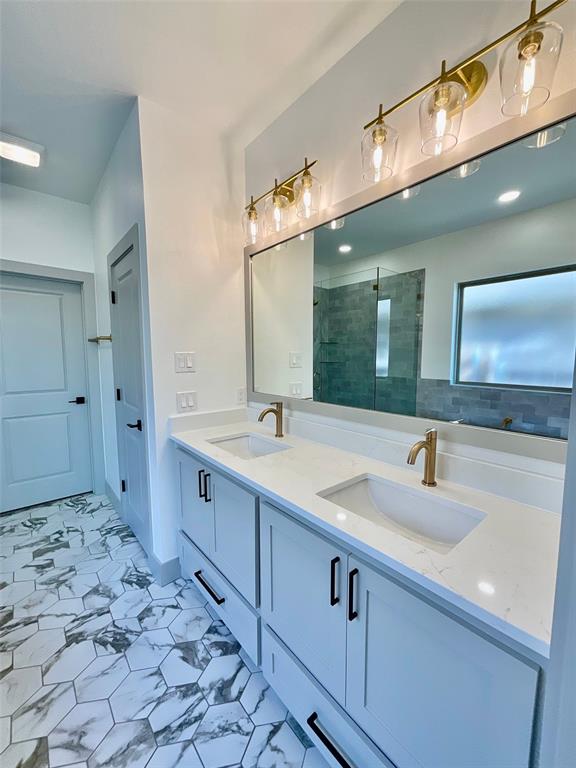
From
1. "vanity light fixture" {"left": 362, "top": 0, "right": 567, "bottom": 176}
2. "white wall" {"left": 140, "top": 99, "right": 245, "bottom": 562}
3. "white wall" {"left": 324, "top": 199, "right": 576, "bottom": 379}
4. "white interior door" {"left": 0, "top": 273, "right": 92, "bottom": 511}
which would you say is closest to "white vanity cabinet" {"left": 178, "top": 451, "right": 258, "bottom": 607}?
"white wall" {"left": 140, "top": 99, "right": 245, "bottom": 562}

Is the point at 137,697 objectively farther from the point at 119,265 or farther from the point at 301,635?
the point at 119,265

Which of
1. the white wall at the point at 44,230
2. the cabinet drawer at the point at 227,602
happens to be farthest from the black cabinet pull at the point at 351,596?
the white wall at the point at 44,230

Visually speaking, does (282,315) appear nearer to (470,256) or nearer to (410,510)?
(470,256)

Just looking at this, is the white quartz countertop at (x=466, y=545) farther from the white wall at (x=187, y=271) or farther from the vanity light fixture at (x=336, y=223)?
the vanity light fixture at (x=336, y=223)

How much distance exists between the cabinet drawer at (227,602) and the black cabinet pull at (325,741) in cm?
32

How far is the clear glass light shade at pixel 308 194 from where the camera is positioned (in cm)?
157

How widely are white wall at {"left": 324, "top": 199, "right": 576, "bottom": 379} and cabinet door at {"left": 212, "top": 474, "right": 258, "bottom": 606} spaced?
2.97 feet

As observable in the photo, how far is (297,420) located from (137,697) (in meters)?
1.34

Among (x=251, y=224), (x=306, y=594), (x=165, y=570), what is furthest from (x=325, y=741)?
(x=251, y=224)

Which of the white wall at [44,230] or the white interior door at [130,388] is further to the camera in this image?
the white wall at [44,230]

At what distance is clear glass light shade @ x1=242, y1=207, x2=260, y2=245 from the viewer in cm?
189

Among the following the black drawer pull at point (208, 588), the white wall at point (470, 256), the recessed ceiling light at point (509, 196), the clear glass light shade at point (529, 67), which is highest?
the clear glass light shade at point (529, 67)

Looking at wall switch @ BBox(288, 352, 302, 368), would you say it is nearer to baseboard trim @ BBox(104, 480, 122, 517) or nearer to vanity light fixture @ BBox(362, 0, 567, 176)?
vanity light fixture @ BBox(362, 0, 567, 176)

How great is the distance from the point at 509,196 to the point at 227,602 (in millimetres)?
1935
